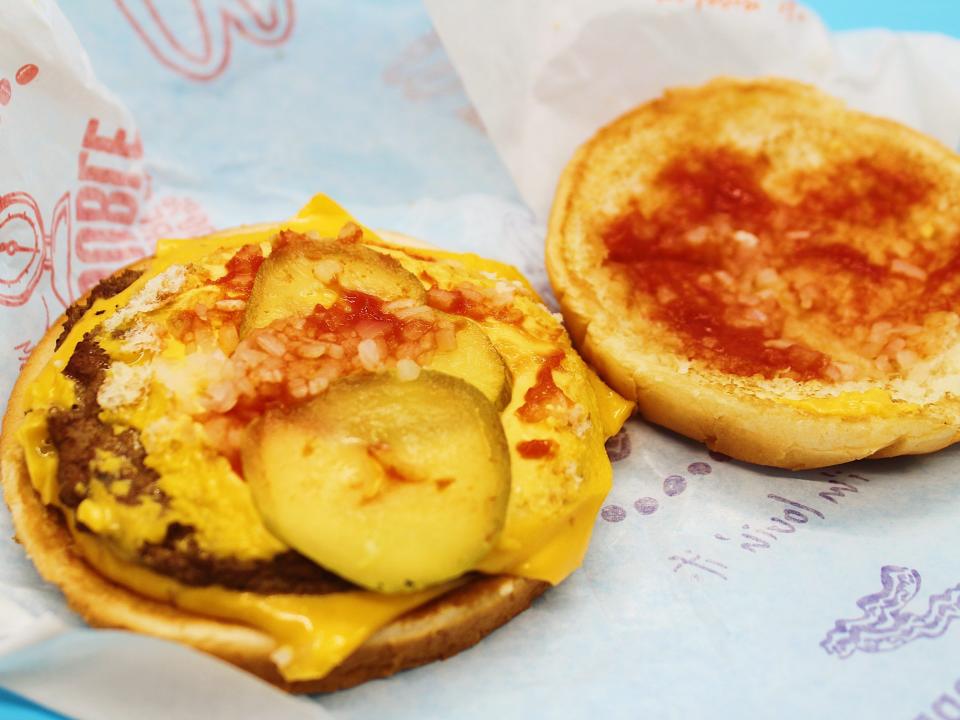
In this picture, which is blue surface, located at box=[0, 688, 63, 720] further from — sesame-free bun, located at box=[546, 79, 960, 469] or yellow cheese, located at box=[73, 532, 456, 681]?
sesame-free bun, located at box=[546, 79, 960, 469]

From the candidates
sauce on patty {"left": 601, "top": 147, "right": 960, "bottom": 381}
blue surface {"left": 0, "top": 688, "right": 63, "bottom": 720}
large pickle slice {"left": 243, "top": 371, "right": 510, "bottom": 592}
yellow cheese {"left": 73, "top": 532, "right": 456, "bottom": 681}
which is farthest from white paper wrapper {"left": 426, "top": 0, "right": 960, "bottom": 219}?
blue surface {"left": 0, "top": 688, "right": 63, "bottom": 720}

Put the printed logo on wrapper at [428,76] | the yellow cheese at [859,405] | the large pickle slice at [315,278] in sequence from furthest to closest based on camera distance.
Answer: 1. the printed logo on wrapper at [428,76]
2. the yellow cheese at [859,405]
3. the large pickle slice at [315,278]

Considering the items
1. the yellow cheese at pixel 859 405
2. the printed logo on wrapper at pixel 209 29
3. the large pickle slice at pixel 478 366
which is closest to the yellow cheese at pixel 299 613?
the large pickle slice at pixel 478 366

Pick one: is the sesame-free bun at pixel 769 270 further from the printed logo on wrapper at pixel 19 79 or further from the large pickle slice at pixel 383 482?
the printed logo on wrapper at pixel 19 79

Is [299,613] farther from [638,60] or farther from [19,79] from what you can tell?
[638,60]

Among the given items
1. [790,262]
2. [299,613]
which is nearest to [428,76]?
[790,262]
